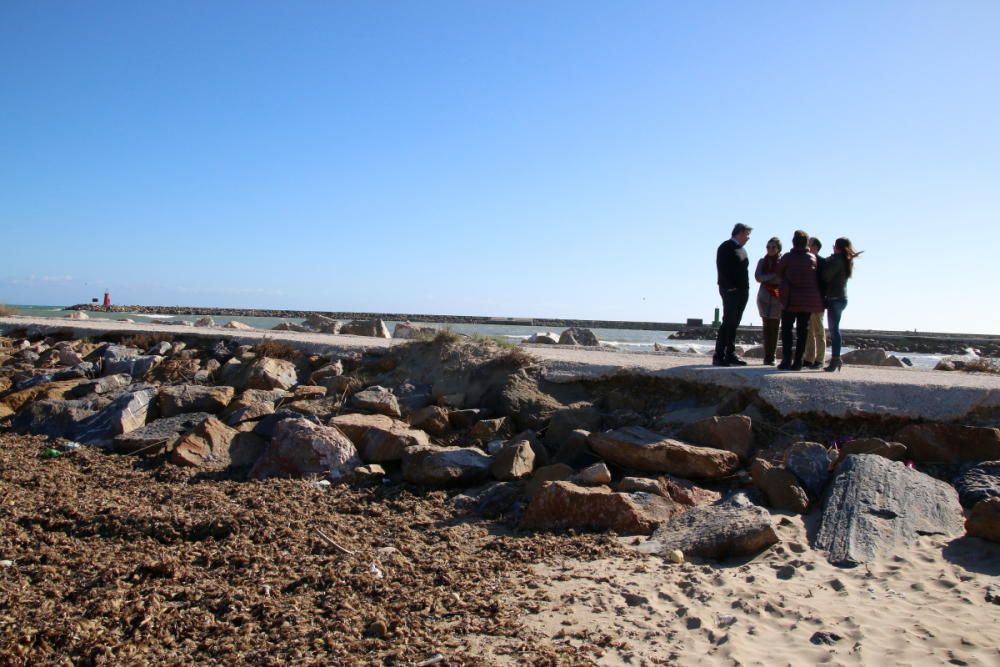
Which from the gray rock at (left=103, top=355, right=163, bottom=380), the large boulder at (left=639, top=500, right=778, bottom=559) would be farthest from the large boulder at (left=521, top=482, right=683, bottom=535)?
the gray rock at (left=103, top=355, right=163, bottom=380)

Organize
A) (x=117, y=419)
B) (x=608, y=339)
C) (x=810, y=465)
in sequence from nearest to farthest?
(x=810, y=465) < (x=117, y=419) < (x=608, y=339)

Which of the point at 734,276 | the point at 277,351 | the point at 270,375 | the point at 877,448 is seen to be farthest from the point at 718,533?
the point at 277,351

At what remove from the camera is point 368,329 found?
49.3 feet

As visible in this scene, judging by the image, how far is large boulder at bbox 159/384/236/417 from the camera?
874cm

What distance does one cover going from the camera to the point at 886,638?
357 cm

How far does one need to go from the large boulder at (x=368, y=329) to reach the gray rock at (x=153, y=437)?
21.6ft

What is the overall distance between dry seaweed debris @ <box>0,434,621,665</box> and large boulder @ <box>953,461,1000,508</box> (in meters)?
2.60

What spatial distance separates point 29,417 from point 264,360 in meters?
2.72

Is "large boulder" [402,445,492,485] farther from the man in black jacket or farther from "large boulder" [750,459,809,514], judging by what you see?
the man in black jacket

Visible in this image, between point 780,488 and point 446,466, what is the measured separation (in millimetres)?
2645

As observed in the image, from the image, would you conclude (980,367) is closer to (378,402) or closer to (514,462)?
(514,462)

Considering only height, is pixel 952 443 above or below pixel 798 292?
below

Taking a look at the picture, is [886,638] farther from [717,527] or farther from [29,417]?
Result: [29,417]

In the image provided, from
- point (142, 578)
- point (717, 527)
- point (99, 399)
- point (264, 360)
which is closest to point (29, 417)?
point (99, 399)
